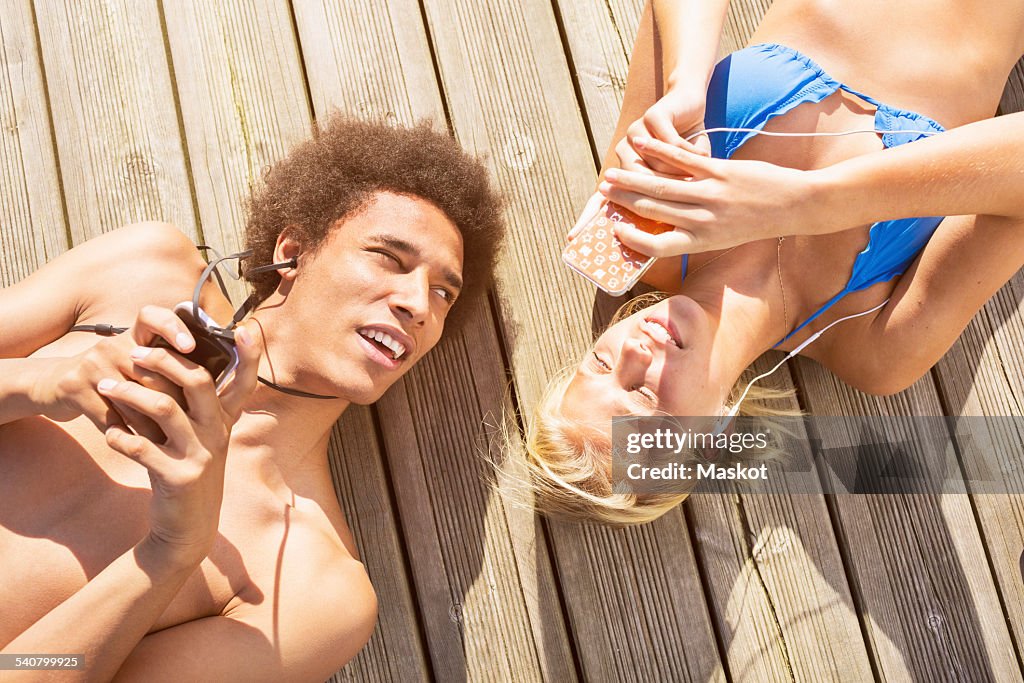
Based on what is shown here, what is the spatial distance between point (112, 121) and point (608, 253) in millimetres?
1746

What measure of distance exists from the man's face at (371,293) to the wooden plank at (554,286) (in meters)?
0.47

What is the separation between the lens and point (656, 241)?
1840 millimetres

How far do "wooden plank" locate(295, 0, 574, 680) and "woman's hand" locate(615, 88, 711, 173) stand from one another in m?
0.74

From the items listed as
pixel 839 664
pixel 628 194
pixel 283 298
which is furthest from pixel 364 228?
pixel 839 664

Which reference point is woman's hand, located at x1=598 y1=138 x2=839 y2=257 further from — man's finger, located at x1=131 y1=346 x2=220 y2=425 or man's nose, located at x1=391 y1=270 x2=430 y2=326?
man's finger, located at x1=131 y1=346 x2=220 y2=425

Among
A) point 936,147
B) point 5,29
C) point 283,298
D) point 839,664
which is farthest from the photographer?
point 5,29

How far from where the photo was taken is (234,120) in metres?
2.37

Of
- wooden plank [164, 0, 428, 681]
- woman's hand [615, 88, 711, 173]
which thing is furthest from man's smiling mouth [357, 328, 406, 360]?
woman's hand [615, 88, 711, 173]

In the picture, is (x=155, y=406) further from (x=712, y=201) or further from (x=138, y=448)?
(x=712, y=201)

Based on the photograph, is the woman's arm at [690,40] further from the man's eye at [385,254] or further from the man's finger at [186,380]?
the man's finger at [186,380]

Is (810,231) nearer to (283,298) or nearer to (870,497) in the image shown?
(870,497)

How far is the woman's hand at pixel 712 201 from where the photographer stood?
6.07 feet

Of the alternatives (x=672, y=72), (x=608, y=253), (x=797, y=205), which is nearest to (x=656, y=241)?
(x=608, y=253)

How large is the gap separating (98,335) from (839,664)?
243 centimetres
